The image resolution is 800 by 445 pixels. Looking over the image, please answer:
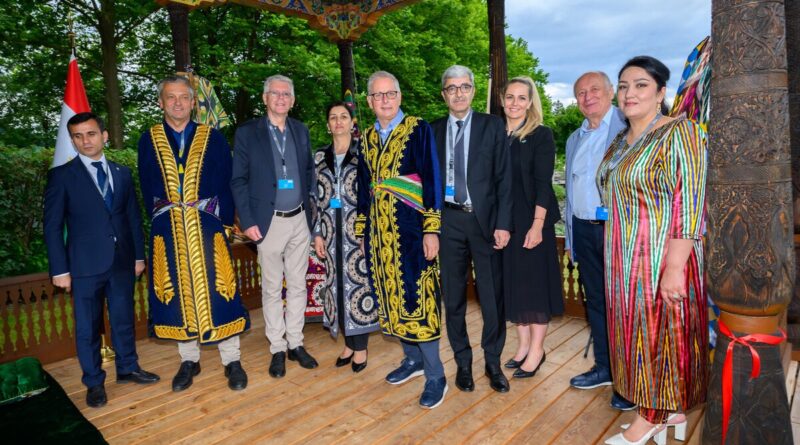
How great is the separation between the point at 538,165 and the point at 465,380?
1.37 meters

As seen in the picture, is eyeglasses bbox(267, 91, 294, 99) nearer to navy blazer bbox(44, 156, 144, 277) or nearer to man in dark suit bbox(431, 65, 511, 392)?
man in dark suit bbox(431, 65, 511, 392)

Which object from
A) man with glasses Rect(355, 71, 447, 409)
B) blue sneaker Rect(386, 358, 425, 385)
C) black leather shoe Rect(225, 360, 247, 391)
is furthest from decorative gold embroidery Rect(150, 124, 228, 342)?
blue sneaker Rect(386, 358, 425, 385)

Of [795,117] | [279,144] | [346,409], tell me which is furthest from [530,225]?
[795,117]

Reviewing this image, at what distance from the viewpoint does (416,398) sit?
2.95 metres

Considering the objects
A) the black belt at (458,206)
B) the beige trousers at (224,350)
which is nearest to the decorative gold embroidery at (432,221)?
the black belt at (458,206)

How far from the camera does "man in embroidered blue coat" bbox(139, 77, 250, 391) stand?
3043mm

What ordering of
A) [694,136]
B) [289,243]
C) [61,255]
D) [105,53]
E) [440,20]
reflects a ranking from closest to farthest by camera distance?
1. [694,136]
2. [61,255]
3. [289,243]
4. [105,53]
5. [440,20]

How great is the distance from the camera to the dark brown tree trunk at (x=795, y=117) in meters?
3.27

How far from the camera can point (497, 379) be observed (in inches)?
118

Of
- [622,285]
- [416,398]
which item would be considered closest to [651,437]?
[622,285]

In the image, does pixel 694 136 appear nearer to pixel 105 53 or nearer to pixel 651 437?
pixel 651 437

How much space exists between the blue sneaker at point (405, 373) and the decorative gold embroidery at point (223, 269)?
116 cm

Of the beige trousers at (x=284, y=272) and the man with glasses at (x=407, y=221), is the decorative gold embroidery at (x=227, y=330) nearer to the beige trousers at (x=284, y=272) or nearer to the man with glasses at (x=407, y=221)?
the beige trousers at (x=284, y=272)

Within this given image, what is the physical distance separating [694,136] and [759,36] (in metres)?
0.40
